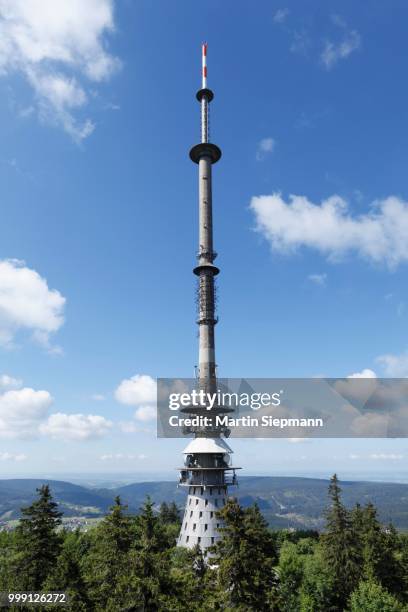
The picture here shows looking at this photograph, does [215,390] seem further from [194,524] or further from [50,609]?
[50,609]

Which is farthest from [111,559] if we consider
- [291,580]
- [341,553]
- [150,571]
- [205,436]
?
[205,436]

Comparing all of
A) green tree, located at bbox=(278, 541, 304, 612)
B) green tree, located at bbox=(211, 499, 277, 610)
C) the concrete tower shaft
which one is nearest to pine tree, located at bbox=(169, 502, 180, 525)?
the concrete tower shaft

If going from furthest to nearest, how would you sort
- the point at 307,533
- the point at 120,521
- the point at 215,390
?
the point at 307,533 → the point at 215,390 → the point at 120,521

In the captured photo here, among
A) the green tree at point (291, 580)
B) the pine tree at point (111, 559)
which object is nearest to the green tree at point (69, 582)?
the pine tree at point (111, 559)

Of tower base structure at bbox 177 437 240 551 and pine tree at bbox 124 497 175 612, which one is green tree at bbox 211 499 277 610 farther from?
tower base structure at bbox 177 437 240 551

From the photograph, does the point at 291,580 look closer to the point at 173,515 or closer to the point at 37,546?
the point at 37,546

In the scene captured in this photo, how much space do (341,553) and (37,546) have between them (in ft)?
→ 112

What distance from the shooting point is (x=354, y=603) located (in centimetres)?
3878

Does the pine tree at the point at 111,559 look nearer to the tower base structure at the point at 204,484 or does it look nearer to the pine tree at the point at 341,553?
the pine tree at the point at 341,553

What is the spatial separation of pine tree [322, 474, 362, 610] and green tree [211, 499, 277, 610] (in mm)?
23160

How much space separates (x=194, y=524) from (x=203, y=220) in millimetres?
53935

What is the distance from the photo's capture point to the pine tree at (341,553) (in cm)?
4631

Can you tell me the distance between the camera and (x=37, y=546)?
36031mm

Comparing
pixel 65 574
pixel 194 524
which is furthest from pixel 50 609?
pixel 194 524
